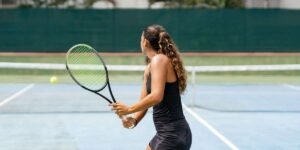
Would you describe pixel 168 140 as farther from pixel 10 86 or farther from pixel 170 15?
pixel 170 15

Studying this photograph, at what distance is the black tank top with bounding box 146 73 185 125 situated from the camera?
414 centimetres

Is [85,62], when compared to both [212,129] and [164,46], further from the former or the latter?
[212,129]

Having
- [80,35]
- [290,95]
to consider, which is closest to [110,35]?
[80,35]

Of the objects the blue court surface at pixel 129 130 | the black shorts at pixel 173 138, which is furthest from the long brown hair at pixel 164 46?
the blue court surface at pixel 129 130

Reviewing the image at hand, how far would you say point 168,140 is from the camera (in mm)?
4180

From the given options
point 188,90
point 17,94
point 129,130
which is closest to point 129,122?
point 129,130

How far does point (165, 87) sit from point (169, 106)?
0.45 feet

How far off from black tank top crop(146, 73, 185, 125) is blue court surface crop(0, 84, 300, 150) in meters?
3.15

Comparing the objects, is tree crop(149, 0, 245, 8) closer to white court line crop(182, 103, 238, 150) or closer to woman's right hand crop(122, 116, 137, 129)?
white court line crop(182, 103, 238, 150)

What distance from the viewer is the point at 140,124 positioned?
9219 mm

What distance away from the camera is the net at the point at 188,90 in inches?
442

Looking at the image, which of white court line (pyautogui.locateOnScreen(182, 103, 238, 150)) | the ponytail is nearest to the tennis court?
white court line (pyautogui.locateOnScreen(182, 103, 238, 150))

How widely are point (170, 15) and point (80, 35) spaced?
276 cm

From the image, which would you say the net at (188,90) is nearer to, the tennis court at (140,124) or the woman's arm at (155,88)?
the tennis court at (140,124)
